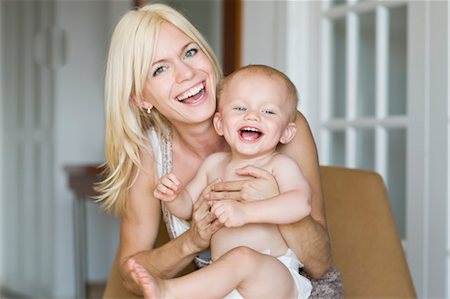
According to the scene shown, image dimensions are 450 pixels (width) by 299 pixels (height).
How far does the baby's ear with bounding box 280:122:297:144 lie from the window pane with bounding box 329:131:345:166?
59.5 inches

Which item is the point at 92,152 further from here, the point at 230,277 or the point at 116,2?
the point at 230,277

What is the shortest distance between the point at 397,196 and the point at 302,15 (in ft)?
3.22

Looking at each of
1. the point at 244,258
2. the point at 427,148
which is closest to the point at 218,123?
the point at 244,258

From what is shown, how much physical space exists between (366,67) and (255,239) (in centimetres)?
162

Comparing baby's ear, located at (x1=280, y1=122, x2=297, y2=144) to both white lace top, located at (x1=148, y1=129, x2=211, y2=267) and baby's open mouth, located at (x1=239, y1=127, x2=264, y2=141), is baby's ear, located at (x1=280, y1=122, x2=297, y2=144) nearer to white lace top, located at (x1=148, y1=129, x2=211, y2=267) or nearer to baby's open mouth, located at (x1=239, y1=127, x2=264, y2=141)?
baby's open mouth, located at (x1=239, y1=127, x2=264, y2=141)

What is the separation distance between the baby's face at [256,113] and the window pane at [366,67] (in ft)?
4.65

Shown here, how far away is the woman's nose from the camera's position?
172 centimetres

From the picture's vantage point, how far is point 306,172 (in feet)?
5.70

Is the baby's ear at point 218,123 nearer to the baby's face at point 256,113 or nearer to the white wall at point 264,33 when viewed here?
the baby's face at point 256,113

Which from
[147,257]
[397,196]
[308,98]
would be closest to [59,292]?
[308,98]

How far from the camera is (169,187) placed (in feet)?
5.22

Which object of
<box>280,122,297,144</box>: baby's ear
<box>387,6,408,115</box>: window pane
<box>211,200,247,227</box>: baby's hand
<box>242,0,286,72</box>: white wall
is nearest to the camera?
<box>211,200,247,227</box>: baby's hand

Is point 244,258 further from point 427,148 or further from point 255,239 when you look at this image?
point 427,148

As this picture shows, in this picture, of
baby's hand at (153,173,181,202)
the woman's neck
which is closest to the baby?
baby's hand at (153,173,181,202)
